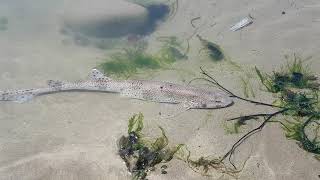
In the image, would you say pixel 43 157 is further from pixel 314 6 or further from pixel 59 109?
pixel 314 6

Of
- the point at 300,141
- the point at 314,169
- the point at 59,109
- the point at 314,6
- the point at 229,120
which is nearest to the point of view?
the point at 314,169

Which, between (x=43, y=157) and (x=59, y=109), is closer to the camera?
(x=43, y=157)

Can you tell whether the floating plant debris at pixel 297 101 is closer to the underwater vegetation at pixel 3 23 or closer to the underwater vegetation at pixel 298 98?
the underwater vegetation at pixel 298 98

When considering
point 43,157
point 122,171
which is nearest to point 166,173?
point 122,171

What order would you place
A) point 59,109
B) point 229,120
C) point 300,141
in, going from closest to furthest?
1. point 300,141
2. point 229,120
3. point 59,109

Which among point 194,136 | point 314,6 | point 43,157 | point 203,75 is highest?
point 314,6

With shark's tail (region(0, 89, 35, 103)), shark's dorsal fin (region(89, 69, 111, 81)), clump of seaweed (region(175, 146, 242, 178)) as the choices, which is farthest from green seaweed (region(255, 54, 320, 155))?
shark's tail (region(0, 89, 35, 103))

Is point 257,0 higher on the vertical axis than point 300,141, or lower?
higher
